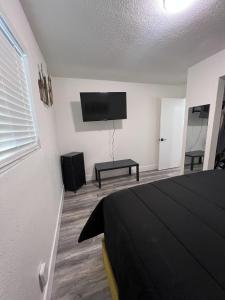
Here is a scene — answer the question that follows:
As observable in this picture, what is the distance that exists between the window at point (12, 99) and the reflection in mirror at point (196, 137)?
8.94 ft

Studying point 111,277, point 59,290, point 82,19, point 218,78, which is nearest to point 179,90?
point 218,78

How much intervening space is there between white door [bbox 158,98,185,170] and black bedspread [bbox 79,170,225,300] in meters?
2.50

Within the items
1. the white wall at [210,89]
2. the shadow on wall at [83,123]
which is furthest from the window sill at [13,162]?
the white wall at [210,89]

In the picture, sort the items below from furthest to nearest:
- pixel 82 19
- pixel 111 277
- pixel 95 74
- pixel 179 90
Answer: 1. pixel 179 90
2. pixel 95 74
3. pixel 82 19
4. pixel 111 277

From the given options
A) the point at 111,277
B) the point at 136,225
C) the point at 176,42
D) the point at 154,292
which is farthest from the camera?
the point at 176,42

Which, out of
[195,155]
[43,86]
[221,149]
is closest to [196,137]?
[195,155]

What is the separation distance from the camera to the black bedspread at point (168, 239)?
21.9 inches

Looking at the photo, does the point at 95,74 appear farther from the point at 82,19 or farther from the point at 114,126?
the point at 82,19

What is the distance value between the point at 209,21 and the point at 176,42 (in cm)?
38

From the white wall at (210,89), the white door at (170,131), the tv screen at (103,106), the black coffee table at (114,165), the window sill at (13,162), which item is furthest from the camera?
the white door at (170,131)

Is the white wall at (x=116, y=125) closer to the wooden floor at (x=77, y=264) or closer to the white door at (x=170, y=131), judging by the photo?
the white door at (x=170, y=131)

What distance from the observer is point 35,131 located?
1.36 meters

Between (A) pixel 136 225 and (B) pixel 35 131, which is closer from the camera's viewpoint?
(A) pixel 136 225

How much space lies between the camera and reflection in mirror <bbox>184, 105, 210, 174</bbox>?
8.16 ft
